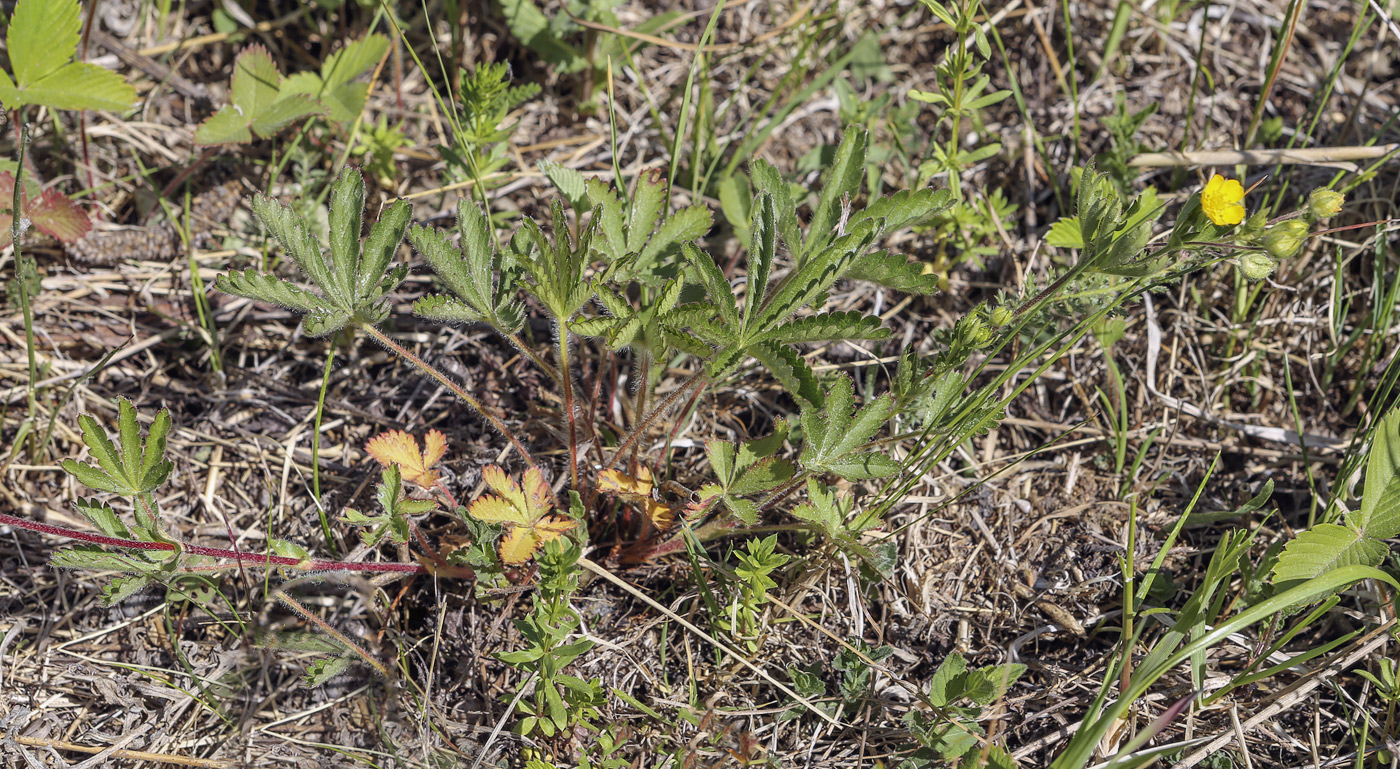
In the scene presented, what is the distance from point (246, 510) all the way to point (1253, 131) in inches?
131

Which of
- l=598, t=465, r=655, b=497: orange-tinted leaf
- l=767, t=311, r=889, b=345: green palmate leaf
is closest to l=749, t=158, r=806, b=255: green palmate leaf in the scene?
l=767, t=311, r=889, b=345: green palmate leaf

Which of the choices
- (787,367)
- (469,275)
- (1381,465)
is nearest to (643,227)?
(469,275)

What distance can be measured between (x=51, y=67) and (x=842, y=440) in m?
2.43

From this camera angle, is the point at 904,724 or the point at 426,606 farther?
the point at 426,606

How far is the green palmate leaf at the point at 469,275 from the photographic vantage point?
2141 millimetres

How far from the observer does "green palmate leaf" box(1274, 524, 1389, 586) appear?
2.28 meters

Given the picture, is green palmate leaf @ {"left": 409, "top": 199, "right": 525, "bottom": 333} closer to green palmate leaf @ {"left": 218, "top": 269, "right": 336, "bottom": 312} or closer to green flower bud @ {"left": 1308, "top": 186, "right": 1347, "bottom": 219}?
green palmate leaf @ {"left": 218, "top": 269, "right": 336, "bottom": 312}

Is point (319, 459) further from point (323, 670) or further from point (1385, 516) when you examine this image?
point (1385, 516)

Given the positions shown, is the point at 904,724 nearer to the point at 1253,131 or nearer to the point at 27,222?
the point at 1253,131

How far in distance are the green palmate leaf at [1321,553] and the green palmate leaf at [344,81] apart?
2878 mm

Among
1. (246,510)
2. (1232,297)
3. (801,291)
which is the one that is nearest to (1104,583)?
(1232,297)

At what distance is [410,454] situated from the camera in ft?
7.63

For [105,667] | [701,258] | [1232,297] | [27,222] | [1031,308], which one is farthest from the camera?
[1232,297]

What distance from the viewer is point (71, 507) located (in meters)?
2.66
